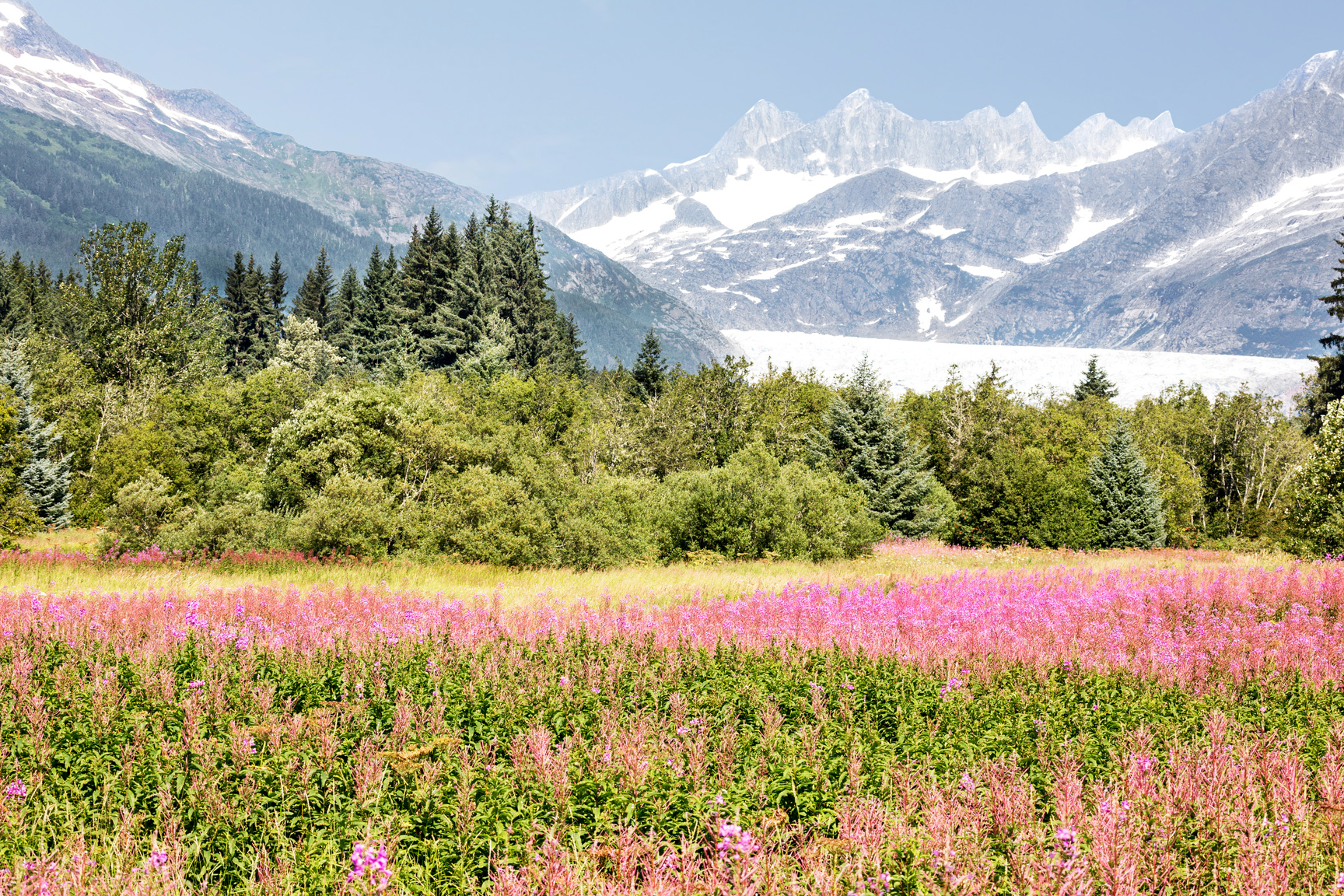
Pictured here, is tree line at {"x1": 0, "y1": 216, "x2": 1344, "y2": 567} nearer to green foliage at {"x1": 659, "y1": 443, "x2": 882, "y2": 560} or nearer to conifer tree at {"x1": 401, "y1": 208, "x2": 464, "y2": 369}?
green foliage at {"x1": 659, "y1": 443, "x2": 882, "y2": 560}

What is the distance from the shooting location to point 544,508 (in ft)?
63.9

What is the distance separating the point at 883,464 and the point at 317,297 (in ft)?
232

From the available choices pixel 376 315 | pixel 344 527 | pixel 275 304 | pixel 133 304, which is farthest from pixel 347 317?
pixel 344 527

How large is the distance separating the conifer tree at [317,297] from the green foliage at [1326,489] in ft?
261

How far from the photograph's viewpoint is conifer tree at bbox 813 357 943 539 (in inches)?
1313

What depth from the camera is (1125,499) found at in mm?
34875

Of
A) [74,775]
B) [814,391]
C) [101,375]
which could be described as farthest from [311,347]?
[74,775]

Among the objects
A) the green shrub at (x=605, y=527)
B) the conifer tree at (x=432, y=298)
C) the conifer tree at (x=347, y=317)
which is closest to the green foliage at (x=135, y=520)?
the green shrub at (x=605, y=527)

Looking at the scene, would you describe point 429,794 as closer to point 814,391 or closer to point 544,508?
point 544,508

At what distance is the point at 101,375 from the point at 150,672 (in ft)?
176

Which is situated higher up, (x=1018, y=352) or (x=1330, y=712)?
(x=1018, y=352)

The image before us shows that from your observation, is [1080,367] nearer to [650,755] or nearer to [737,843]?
[650,755]

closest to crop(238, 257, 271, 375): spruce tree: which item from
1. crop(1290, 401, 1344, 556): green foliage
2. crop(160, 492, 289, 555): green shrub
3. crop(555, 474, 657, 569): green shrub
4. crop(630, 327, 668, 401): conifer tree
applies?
crop(630, 327, 668, 401): conifer tree

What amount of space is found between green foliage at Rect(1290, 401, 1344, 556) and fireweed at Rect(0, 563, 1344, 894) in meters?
18.2
